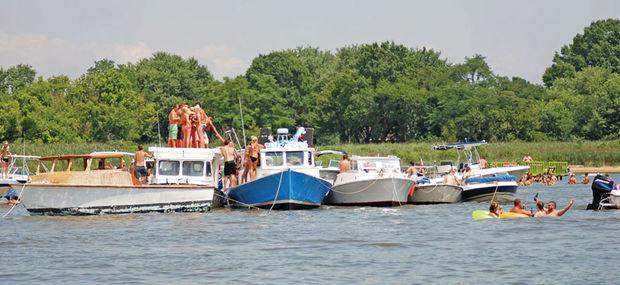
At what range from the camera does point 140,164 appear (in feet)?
152

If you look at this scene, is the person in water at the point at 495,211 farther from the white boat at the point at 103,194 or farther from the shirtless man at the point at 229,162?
the shirtless man at the point at 229,162

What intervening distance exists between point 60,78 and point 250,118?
804 inches

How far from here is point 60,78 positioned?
121 m

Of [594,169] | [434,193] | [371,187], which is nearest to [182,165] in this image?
[371,187]

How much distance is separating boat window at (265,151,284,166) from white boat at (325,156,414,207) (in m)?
2.62

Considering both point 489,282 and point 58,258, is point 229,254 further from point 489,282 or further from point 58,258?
point 489,282

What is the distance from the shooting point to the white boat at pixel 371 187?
155 ft

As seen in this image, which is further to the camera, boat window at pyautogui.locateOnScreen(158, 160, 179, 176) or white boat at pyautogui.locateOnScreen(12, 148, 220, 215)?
boat window at pyautogui.locateOnScreen(158, 160, 179, 176)

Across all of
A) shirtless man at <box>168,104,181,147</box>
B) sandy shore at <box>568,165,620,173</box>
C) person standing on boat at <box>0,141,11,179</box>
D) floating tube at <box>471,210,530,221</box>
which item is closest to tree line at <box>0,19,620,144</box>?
sandy shore at <box>568,165,620,173</box>

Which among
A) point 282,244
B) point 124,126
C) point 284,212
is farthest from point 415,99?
point 282,244

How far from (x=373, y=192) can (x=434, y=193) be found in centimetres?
405

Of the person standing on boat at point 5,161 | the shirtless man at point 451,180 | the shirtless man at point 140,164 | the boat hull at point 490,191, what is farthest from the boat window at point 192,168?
the person standing on boat at point 5,161

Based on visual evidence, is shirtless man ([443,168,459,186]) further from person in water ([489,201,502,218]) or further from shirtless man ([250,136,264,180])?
person in water ([489,201,502,218])

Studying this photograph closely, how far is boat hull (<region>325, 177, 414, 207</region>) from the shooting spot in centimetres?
4734
